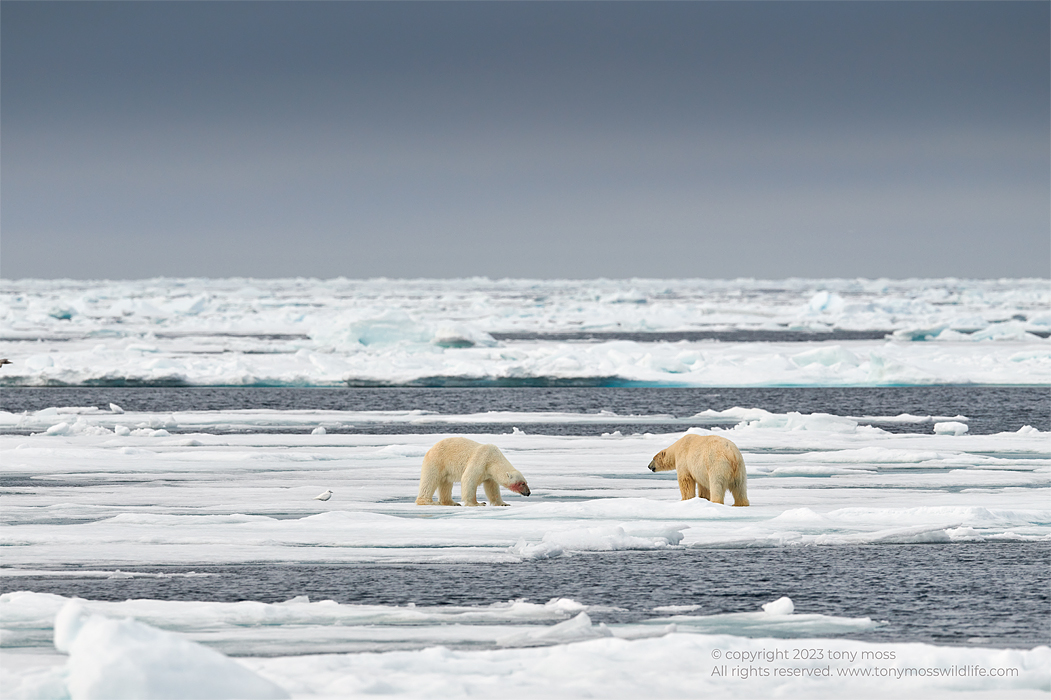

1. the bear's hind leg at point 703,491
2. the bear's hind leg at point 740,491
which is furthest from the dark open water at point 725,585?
the bear's hind leg at point 703,491

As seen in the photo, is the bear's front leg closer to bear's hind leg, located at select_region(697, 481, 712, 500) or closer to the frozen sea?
the frozen sea

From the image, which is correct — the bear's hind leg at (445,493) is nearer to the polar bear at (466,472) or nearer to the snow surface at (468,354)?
the polar bear at (466,472)

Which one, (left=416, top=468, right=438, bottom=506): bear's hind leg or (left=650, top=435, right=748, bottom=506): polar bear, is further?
(left=416, top=468, right=438, bottom=506): bear's hind leg

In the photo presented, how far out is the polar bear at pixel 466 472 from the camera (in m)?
9.23

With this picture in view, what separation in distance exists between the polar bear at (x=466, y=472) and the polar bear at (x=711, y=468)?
125 cm

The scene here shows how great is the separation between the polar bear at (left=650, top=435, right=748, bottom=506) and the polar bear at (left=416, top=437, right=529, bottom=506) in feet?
4.08

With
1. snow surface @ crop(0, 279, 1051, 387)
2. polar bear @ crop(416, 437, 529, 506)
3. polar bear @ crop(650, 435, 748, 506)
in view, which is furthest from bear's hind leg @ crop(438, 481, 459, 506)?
snow surface @ crop(0, 279, 1051, 387)

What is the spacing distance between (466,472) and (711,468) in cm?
178

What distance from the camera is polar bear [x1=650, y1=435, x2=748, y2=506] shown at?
909cm

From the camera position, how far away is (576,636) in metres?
5.61

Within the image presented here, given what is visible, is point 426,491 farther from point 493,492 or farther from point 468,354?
point 468,354

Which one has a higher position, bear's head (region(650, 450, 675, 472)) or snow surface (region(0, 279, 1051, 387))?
snow surface (region(0, 279, 1051, 387))

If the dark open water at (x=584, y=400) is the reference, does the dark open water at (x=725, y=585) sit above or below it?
below

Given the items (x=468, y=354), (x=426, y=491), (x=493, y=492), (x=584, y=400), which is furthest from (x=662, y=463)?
(x=468, y=354)
